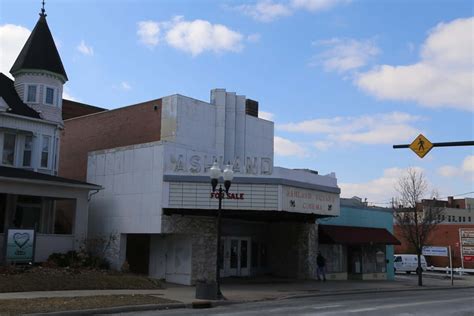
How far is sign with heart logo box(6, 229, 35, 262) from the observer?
25.4 meters

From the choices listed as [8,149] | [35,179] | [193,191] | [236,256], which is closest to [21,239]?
[35,179]

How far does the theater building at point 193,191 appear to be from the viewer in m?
27.9

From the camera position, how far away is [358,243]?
121 ft

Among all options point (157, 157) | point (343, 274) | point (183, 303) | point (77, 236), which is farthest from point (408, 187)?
point (183, 303)

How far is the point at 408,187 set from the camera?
141 feet

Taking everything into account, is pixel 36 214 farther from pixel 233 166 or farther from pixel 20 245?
pixel 233 166

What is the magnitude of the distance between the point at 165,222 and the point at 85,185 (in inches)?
189

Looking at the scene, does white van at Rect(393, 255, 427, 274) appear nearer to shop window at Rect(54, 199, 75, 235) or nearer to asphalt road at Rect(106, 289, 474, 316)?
asphalt road at Rect(106, 289, 474, 316)

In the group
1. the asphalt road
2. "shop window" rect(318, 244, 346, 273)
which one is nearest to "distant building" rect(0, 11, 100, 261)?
the asphalt road

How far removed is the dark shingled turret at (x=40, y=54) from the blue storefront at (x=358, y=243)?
19.0 m

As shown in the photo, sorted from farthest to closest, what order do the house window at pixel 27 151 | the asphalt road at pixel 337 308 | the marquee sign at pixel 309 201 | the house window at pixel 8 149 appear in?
the house window at pixel 27 151 → the house window at pixel 8 149 → the marquee sign at pixel 309 201 → the asphalt road at pixel 337 308

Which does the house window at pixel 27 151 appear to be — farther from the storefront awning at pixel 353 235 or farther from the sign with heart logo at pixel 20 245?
the storefront awning at pixel 353 235

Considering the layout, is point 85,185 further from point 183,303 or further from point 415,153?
point 415,153

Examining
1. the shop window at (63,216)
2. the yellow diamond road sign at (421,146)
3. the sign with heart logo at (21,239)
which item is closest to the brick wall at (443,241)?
the shop window at (63,216)
